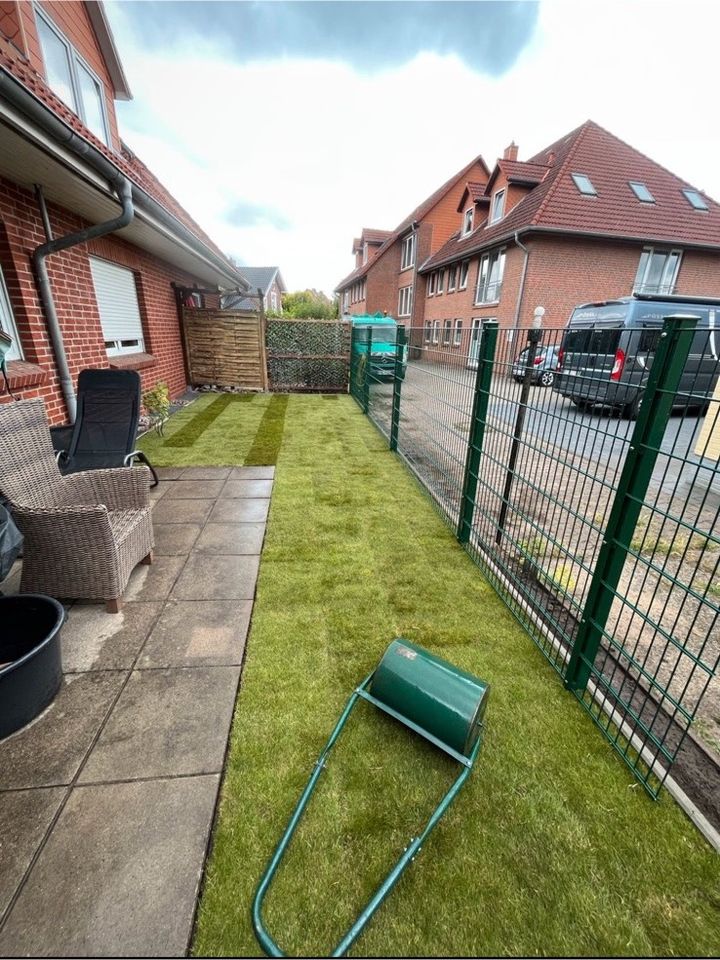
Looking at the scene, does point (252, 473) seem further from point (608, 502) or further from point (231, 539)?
point (608, 502)

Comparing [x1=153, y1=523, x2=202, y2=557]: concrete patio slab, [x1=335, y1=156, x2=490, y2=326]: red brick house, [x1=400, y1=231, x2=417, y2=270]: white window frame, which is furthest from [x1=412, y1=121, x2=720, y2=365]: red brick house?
[x1=153, y1=523, x2=202, y2=557]: concrete patio slab

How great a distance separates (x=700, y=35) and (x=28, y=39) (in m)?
6.31

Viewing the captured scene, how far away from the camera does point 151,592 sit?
8.97 ft

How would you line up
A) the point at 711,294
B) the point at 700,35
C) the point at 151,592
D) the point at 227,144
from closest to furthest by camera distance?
the point at 151,592 < the point at 700,35 < the point at 227,144 < the point at 711,294

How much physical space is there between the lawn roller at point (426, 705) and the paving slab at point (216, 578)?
122 centimetres

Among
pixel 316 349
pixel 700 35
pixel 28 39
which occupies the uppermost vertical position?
pixel 28 39

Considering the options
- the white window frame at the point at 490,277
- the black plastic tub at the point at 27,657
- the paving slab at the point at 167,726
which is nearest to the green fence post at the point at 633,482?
the paving slab at the point at 167,726

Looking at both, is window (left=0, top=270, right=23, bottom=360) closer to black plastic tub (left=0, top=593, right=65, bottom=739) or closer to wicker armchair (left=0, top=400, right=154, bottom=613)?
wicker armchair (left=0, top=400, right=154, bottom=613)

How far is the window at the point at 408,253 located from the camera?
23.2 metres

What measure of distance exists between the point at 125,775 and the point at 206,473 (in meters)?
3.61

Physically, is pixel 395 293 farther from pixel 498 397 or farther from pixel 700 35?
pixel 498 397

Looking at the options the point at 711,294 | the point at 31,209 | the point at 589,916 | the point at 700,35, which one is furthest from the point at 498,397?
the point at 711,294

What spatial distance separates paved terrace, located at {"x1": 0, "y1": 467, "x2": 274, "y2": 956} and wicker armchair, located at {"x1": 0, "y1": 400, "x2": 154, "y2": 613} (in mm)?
236

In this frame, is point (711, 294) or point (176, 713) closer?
point (176, 713)
